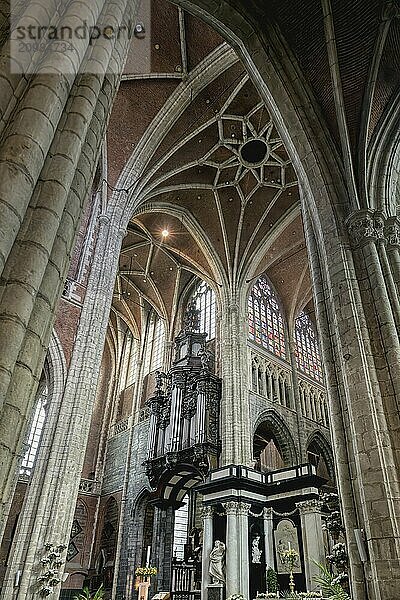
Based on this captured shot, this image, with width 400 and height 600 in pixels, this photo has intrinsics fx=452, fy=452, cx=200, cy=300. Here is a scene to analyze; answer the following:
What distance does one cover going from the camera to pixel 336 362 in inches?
310

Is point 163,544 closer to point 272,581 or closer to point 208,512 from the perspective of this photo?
point 208,512

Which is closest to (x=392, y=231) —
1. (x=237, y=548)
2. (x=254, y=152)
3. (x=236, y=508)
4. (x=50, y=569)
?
(x=50, y=569)

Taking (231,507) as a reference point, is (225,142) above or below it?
above

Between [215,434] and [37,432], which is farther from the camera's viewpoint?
[37,432]

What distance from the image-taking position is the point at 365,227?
8664 mm

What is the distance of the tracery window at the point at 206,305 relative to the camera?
2297 cm

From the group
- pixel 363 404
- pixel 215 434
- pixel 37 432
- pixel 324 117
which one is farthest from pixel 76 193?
pixel 37 432

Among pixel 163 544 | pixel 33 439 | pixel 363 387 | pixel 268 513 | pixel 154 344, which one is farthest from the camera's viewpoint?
pixel 154 344

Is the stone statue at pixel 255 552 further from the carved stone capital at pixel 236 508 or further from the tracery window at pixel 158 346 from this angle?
the tracery window at pixel 158 346

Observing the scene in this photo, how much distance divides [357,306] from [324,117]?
5362mm

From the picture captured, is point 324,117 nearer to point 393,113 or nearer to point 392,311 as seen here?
point 393,113

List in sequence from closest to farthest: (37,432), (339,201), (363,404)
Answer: (363,404) → (339,201) → (37,432)

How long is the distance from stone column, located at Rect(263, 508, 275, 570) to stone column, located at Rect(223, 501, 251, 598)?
76cm

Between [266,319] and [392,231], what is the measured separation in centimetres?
1483
